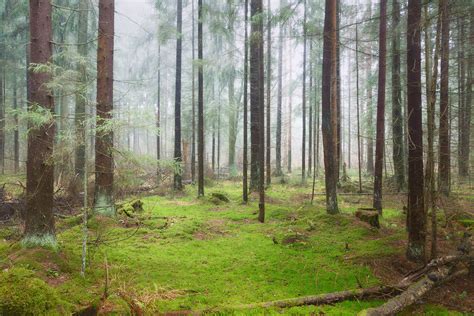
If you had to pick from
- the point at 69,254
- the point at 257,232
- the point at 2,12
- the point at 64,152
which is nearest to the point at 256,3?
the point at 257,232

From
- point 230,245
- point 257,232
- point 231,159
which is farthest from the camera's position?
point 231,159

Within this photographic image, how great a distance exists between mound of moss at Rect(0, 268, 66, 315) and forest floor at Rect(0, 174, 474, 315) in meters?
0.01

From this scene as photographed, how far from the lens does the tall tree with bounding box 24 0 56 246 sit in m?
5.39

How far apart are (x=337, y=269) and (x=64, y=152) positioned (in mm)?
5265

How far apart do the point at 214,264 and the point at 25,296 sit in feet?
11.7

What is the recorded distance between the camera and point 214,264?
6129 mm

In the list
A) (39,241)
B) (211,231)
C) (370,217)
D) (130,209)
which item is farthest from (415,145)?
(130,209)

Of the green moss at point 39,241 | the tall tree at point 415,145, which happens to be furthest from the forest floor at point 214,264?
the tall tree at point 415,145

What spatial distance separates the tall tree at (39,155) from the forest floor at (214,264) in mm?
391

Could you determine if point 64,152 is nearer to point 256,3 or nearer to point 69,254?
point 69,254

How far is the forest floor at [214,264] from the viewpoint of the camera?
13.5 feet

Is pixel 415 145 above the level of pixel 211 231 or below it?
above

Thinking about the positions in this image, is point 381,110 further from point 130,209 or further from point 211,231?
point 130,209

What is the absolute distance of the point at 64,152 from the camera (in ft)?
16.6
